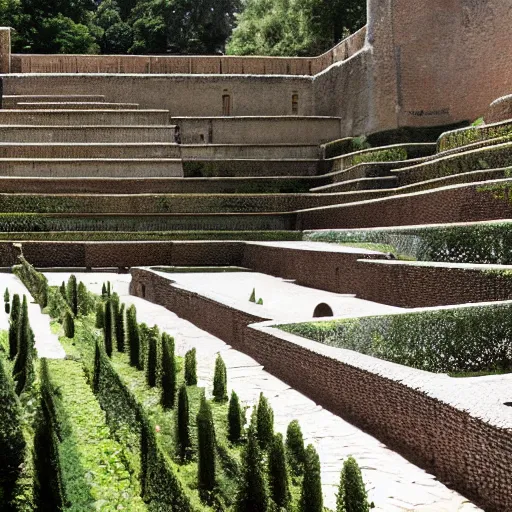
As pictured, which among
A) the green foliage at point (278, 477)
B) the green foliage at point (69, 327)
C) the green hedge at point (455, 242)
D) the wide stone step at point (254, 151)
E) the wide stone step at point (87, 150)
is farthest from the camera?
the wide stone step at point (254, 151)

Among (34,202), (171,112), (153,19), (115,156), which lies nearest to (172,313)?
(34,202)

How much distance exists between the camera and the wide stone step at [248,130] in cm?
2627

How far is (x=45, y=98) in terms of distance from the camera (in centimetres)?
2658

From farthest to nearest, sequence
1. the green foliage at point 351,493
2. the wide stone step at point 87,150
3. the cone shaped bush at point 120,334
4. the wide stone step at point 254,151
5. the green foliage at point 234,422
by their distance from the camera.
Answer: the wide stone step at point 254,151 → the wide stone step at point 87,150 → the cone shaped bush at point 120,334 → the green foliage at point 234,422 → the green foliage at point 351,493

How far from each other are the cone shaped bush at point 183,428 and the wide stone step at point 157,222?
15.6 metres

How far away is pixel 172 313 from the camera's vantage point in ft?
38.3

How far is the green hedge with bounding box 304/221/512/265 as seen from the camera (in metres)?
9.66

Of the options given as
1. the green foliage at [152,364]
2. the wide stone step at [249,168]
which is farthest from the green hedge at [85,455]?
the wide stone step at [249,168]

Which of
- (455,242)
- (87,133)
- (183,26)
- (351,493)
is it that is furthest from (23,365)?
(183,26)

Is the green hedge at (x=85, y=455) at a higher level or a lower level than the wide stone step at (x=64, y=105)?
lower

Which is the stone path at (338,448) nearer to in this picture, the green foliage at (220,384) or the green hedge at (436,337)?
the green foliage at (220,384)

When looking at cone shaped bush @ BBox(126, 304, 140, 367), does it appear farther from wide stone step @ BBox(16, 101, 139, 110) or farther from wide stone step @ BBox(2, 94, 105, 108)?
wide stone step @ BBox(2, 94, 105, 108)

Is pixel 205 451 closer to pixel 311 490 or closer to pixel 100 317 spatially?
pixel 311 490

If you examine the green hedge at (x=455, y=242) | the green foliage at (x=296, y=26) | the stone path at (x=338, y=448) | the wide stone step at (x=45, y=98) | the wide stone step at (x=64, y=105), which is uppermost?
the green foliage at (x=296, y=26)
